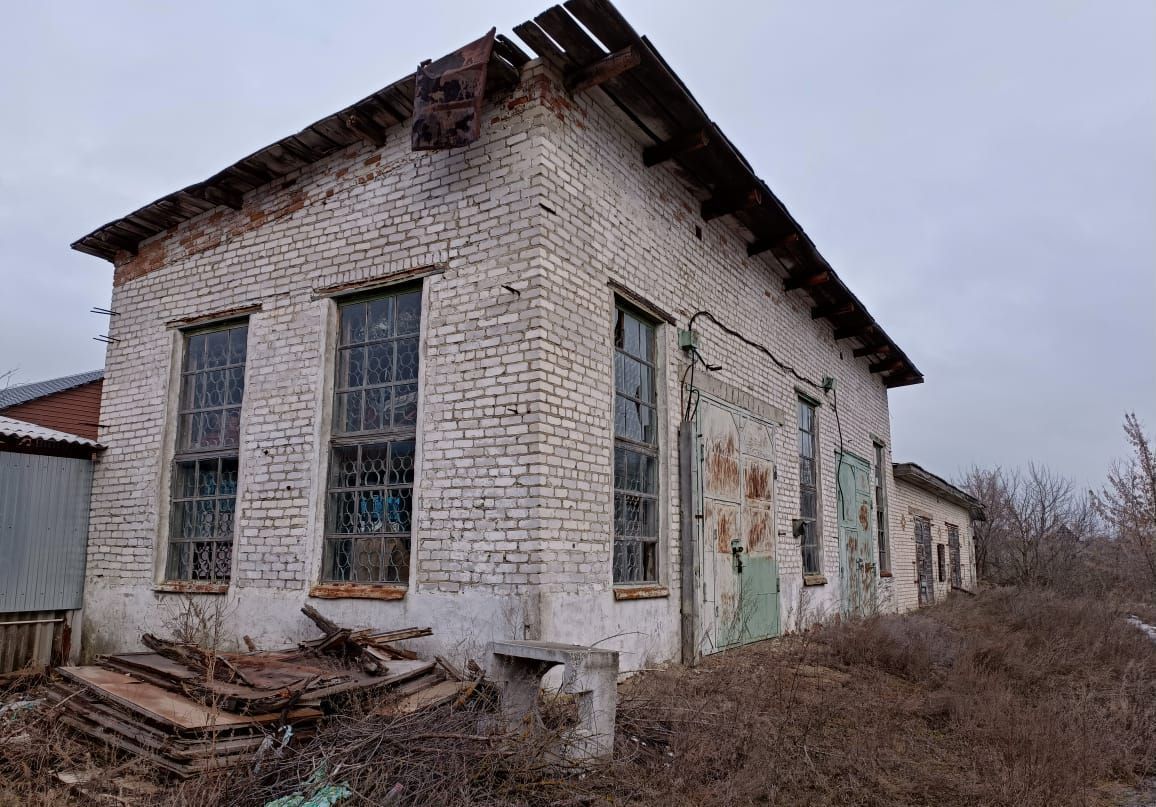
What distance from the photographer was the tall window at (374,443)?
21.8 feet

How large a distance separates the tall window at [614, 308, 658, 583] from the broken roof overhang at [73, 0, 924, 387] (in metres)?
1.79

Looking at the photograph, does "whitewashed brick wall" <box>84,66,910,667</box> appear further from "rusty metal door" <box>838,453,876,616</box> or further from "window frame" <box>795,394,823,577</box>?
"rusty metal door" <box>838,453,876,616</box>

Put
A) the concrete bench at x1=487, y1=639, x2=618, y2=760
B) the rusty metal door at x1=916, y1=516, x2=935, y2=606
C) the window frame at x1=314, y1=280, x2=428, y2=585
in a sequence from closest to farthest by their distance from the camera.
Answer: the concrete bench at x1=487, y1=639, x2=618, y2=760 → the window frame at x1=314, y1=280, x2=428, y2=585 → the rusty metal door at x1=916, y1=516, x2=935, y2=606

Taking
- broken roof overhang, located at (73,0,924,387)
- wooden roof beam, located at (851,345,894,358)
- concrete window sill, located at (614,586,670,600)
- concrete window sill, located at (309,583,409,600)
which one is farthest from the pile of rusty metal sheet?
wooden roof beam, located at (851,345,894,358)

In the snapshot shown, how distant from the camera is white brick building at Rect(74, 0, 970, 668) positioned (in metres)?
6.21

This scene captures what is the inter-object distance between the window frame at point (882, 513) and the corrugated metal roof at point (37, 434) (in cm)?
1244

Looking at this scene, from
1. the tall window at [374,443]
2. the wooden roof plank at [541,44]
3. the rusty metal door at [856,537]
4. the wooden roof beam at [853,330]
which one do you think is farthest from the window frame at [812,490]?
the wooden roof plank at [541,44]

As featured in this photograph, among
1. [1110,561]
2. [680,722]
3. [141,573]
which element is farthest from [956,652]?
[1110,561]

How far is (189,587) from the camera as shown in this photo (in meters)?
7.51

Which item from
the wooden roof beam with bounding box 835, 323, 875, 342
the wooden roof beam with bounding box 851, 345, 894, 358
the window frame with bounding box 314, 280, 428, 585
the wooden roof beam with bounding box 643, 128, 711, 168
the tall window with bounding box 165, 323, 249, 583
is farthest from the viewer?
the wooden roof beam with bounding box 851, 345, 894, 358

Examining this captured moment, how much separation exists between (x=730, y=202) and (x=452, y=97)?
11.8 feet

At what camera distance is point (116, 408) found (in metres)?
8.66

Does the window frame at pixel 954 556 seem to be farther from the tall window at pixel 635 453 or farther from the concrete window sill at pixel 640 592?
the concrete window sill at pixel 640 592

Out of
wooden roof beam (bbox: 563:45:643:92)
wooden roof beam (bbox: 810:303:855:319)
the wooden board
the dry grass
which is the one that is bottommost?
the dry grass
